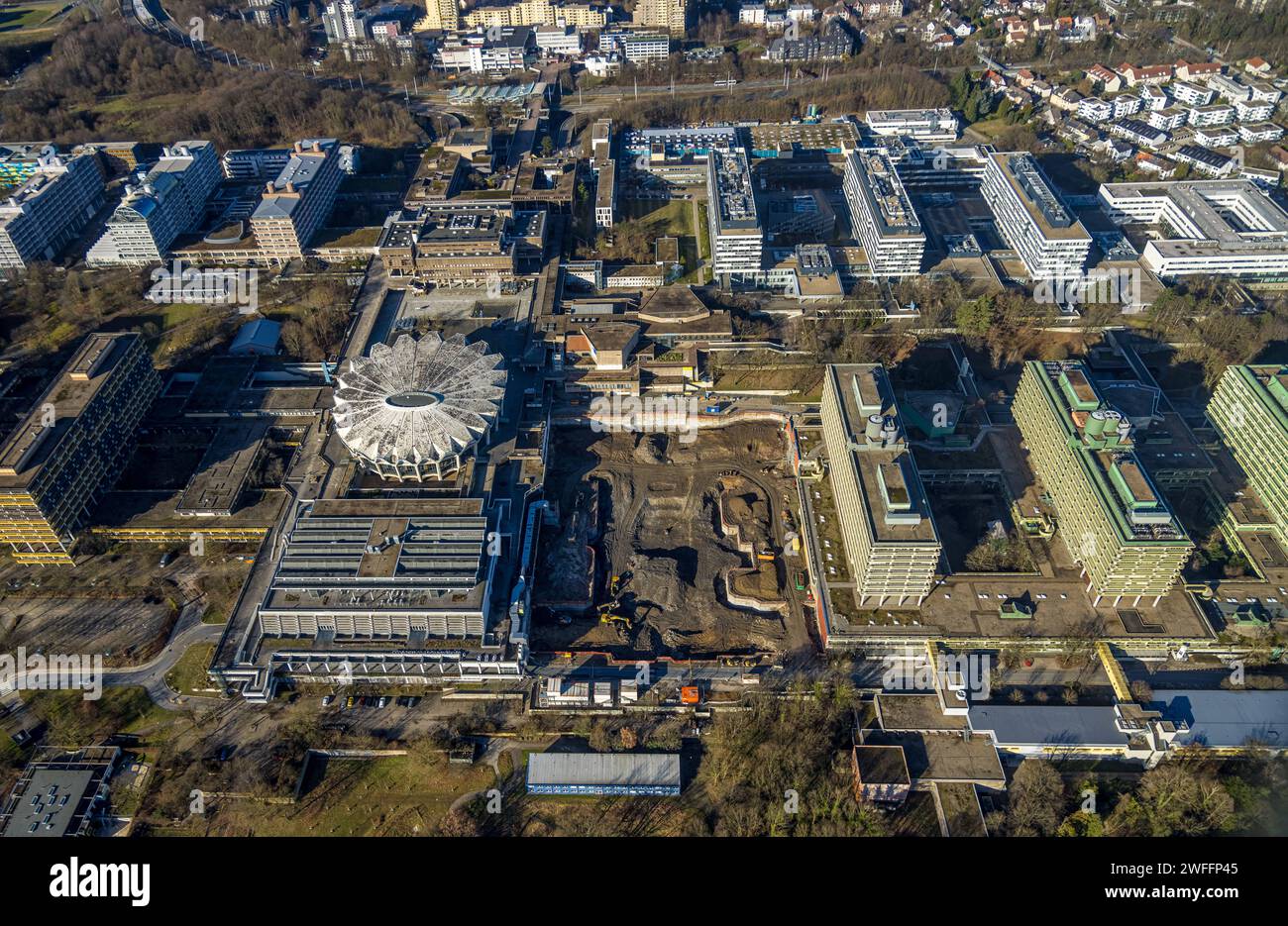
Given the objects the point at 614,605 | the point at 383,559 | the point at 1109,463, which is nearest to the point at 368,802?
the point at 383,559

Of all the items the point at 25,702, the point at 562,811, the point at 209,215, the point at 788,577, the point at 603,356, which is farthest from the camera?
the point at 209,215

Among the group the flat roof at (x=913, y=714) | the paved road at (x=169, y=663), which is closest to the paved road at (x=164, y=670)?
the paved road at (x=169, y=663)

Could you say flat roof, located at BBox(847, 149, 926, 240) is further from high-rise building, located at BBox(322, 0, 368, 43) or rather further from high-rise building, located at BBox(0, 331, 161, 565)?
high-rise building, located at BBox(322, 0, 368, 43)

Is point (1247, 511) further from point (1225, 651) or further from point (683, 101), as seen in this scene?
point (683, 101)

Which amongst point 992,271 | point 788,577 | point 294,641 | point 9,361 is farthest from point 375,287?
point 992,271

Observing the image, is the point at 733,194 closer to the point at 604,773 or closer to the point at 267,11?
the point at 604,773
